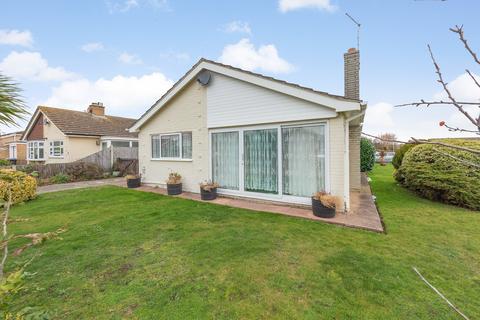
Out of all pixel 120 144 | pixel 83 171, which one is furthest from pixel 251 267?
pixel 120 144

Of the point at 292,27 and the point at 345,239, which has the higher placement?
the point at 292,27

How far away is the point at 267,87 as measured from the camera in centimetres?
748

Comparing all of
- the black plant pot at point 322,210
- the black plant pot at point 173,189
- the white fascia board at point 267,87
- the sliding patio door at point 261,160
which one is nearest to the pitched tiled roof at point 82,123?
the white fascia board at point 267,87

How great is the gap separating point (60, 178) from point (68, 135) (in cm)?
604

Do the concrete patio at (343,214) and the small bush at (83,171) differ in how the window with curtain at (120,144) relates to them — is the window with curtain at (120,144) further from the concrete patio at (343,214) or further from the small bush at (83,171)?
the concrete patio at (343,214)

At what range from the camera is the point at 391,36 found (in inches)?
102

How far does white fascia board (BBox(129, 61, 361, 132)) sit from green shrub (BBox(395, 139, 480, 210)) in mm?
3404

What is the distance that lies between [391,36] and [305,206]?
5.41 m

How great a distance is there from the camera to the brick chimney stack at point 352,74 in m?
9.56

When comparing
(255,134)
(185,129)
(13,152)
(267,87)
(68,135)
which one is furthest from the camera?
(13,152)

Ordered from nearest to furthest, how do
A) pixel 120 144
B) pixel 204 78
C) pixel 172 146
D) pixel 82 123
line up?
pixel 204 78 → pixel 172 146 → pixel 82 123 → pixel 120 144

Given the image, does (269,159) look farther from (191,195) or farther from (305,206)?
(191,195)

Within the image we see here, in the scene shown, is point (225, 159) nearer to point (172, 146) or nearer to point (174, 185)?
point (174, 185)

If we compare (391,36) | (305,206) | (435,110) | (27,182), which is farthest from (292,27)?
(27,182)
